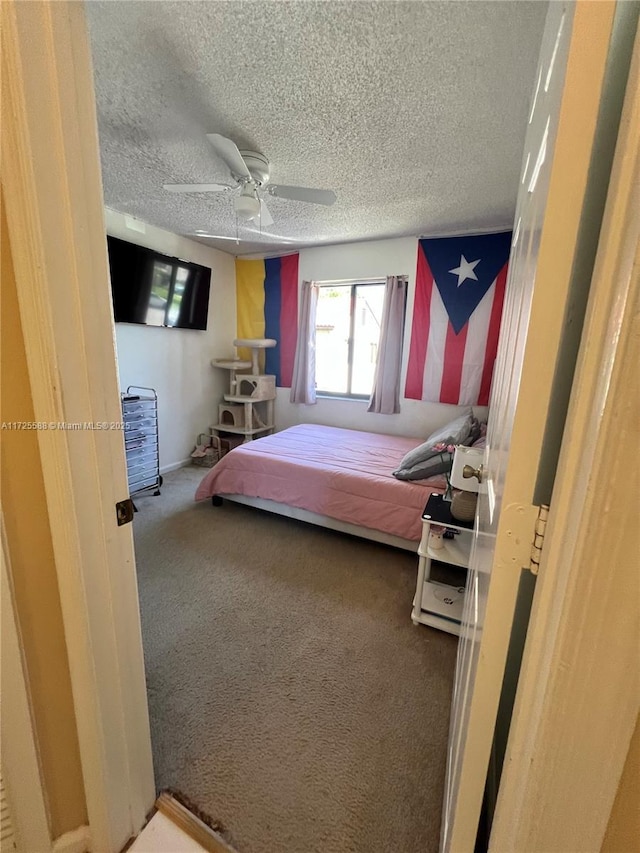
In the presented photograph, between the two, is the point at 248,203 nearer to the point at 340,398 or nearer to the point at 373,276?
the point at 373,276

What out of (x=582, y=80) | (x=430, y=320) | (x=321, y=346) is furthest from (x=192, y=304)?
(x=582, y=80)

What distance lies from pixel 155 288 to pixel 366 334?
2.27 meters

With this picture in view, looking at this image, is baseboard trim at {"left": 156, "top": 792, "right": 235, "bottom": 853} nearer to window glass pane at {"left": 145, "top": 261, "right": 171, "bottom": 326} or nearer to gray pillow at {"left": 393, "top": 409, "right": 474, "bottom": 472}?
gray pillow at {"left": 393, "top": 409, "right": 474, "bottom": 472}

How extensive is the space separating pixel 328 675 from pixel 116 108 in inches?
114

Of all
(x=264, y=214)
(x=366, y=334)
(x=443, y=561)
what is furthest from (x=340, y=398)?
(x=443, y=561)

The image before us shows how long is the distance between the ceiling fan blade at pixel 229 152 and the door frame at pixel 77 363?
3.64 feet

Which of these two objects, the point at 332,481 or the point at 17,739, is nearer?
the point at 17,739

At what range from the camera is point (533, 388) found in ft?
1.57

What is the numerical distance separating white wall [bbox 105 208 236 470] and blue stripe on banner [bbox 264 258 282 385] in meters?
0.49

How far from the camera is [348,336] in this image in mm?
4090

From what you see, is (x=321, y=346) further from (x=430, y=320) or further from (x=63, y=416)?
(x=63, y=416)

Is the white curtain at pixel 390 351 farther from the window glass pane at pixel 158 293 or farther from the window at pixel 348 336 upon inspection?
the window glass pane at pixel 158 293

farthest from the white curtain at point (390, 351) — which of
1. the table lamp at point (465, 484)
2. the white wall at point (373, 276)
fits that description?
the table lamp at point (465, 484)

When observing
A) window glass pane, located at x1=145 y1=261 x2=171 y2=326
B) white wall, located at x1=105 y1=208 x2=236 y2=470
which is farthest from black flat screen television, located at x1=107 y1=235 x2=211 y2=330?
white wall, located at x1=105 y1=208 x2=236 y2=470
